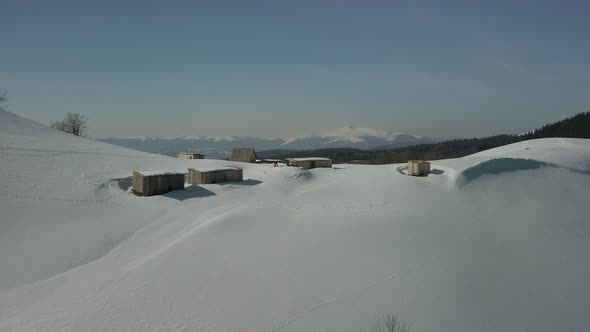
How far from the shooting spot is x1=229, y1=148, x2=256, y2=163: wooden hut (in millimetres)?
47594

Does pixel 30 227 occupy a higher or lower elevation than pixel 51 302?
higher

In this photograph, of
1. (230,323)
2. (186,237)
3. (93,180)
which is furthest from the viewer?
(93,180)

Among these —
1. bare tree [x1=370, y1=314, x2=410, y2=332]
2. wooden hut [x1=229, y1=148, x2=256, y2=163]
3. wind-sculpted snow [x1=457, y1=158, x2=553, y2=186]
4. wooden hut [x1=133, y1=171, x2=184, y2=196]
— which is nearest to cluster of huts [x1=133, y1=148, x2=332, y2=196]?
wooden hut [x1=133, y1=171, x2=184, y2=196]

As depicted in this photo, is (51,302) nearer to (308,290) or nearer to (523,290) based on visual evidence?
(308,290)

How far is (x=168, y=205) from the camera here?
26.5 metres

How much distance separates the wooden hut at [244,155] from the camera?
156 ft

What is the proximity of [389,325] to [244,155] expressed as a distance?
37149 mm

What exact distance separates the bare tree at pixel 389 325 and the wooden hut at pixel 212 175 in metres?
21.6

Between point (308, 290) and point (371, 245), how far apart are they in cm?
523

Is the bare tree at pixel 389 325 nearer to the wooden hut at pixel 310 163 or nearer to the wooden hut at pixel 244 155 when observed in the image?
the wooden hut at pixel 310 163

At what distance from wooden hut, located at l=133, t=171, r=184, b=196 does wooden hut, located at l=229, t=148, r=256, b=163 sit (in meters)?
18.5

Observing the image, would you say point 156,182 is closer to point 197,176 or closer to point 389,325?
point 197,176

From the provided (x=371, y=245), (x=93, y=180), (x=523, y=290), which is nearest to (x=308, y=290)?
(x=371, y=245)

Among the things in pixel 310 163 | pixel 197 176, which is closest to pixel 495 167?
pixel 310 163
